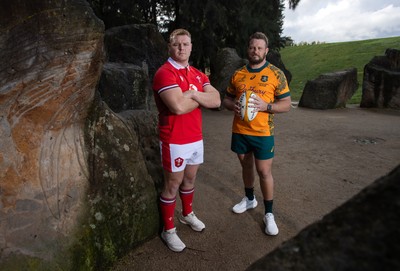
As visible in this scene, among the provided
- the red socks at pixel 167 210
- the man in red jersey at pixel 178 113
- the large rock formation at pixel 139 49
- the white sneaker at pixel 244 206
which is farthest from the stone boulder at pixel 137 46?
the red socks at pixel 167 210

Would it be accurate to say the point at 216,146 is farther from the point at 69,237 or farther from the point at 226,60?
the point at 226,60

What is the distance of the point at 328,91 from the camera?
11008 millimetres

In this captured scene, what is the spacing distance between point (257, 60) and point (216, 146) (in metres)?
3.32

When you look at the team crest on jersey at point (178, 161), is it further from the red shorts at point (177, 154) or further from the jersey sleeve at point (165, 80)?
the jersey sleeve at point (165, 80)

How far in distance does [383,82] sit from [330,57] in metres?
15.7

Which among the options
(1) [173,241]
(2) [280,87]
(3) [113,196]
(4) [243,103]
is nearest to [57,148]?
(3) [113,196]

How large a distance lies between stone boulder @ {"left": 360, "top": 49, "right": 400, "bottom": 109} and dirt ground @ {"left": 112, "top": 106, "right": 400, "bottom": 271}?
9.31ft

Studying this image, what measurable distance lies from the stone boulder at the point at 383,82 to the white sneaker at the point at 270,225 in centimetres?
974

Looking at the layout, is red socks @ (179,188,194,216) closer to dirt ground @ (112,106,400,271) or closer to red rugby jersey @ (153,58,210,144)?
dirt ground @ (112,106,400,271)

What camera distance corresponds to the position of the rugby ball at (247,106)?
9.55 ft

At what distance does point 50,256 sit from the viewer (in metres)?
2.13

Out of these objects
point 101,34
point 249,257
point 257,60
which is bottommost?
point 249,257

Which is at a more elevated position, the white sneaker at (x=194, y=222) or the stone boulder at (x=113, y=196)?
the stone boulder at (x=113, y=196)

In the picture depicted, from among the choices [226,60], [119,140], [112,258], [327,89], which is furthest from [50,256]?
[327,89]
